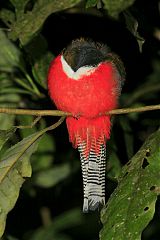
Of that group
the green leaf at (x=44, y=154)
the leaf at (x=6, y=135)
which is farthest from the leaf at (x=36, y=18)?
the green leaf at (x=44, y=154)

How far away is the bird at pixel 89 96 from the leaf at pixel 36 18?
29 cm

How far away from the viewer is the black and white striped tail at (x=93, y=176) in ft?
8.02

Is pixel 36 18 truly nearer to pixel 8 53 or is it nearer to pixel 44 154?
pixel 8 53

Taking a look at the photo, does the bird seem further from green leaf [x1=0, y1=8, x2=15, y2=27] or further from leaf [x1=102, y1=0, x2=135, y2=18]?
leaf [x1=102, y1=0, x2=135, y2=18]

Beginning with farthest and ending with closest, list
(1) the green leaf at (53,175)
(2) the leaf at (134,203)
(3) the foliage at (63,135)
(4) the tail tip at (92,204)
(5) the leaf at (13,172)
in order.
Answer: (1) the green leaf at (53,175)
(4) the tail tip at (92,204)
(5) the leaf at (13,172)
(3) the foliage at (63,135)
(2) the leaf at (134,203)

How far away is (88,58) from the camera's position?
234 cm

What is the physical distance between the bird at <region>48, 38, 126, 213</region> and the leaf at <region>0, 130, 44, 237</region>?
0.26 meters

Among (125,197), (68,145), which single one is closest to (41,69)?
(68,145)

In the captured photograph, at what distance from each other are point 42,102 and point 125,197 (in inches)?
48.2

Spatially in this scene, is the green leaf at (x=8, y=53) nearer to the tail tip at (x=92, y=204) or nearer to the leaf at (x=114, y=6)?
the tail tip at (x=92, y=204)

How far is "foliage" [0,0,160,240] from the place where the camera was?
181 centimetres

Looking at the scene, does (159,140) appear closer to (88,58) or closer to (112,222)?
(112,222)

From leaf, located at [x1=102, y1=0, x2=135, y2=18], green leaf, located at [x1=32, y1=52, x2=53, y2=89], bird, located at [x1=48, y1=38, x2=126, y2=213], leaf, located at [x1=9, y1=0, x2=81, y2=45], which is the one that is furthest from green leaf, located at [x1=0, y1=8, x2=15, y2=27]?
leaf, located at [x1=102, y1=0, x2=135, y2=18]

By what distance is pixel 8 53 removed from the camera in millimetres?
2760
